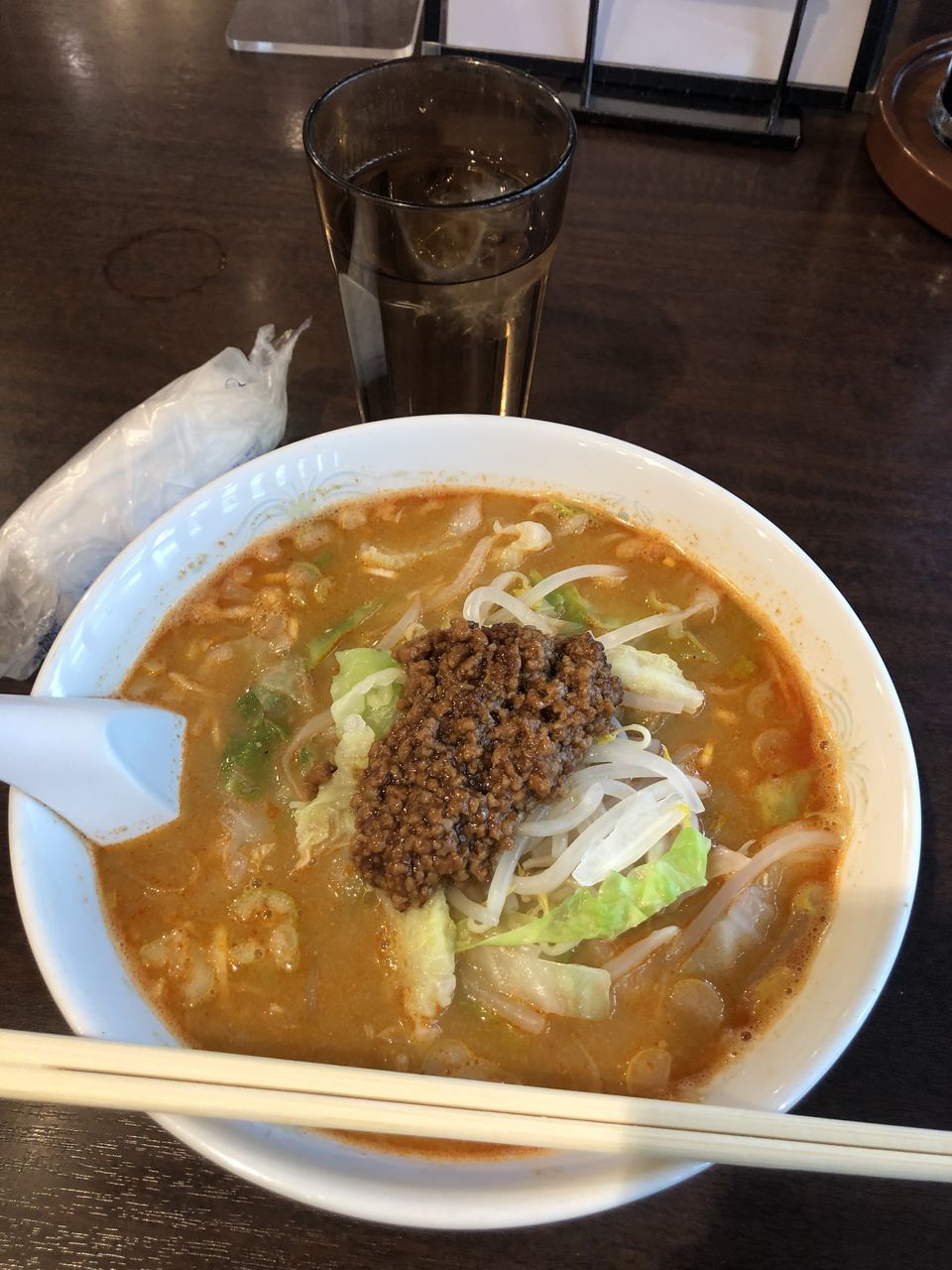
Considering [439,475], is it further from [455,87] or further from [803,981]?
[803,981]

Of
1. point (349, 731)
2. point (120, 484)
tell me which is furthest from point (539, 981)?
point (120, 484)

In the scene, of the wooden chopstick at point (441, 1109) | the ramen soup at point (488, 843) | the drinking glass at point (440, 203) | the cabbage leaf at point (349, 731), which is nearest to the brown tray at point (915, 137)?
the drinking glass at point (440, 203)

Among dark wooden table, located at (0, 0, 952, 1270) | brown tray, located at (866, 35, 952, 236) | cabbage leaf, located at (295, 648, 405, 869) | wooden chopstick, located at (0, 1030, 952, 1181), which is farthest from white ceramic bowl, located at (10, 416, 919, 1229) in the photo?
brown tray, located at (866, 35, 952, 236)

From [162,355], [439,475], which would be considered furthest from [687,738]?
[162,355]

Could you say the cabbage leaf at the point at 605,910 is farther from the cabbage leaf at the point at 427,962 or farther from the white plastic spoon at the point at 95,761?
the white plastic spoon at the point at 95,761

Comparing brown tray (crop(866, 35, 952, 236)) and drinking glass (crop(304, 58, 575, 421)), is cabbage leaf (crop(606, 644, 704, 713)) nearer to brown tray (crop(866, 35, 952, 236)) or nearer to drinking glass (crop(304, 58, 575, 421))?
drinking glass (crop(304, 58, 575, 421))
